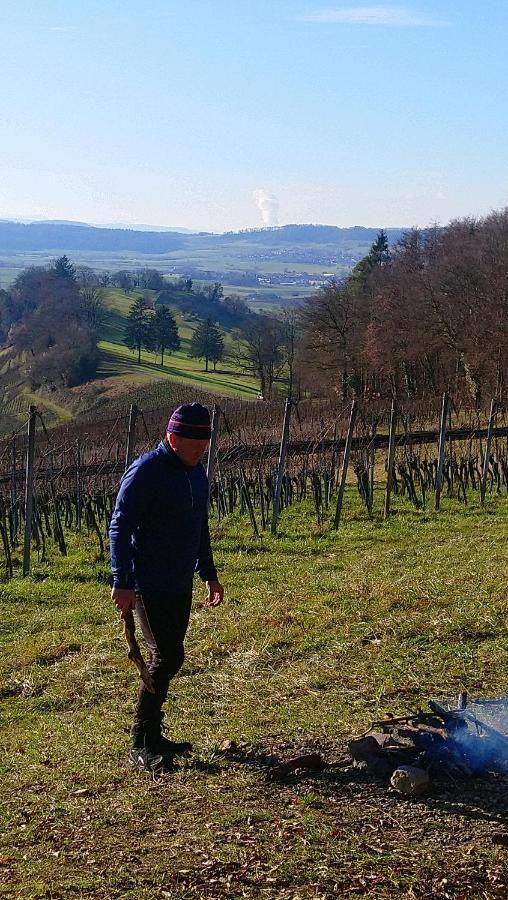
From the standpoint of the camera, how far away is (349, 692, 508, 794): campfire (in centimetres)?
454

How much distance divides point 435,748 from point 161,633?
1.57 meters

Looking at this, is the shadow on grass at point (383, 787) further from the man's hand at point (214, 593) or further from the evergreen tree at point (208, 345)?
the evergreen tree at point (208, 345)

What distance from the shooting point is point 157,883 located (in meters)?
3.61

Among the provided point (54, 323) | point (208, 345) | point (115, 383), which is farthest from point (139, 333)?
point (115, 383)

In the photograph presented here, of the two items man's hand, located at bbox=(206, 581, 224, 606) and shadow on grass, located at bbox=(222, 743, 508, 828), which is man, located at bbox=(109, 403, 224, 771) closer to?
man's hand, located at bbox=(206, 581, 224, 606)

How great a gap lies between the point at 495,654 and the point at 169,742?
2613 millimetres

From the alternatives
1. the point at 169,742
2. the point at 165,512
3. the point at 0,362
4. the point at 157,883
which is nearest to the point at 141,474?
the point at 165,512

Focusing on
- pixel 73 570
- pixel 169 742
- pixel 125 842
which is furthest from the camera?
pixel 73 570

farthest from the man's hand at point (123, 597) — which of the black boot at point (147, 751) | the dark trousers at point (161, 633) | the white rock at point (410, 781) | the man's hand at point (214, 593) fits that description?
the white rock at point (410, 781)

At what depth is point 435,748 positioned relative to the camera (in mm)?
4695

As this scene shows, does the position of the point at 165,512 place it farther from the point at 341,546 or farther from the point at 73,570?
the point at 341,546

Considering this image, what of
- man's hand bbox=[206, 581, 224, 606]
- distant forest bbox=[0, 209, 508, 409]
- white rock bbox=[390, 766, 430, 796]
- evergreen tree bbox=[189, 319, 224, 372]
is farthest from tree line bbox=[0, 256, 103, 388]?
white rock bbox=[390, 766, 430, 796]

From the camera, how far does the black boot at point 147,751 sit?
4941 mm

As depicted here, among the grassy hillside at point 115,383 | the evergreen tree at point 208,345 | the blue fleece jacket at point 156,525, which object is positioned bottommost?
the grassy hillside at point 115,383
